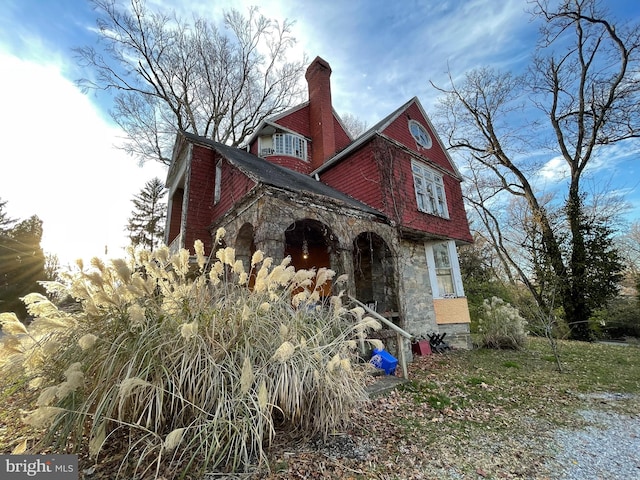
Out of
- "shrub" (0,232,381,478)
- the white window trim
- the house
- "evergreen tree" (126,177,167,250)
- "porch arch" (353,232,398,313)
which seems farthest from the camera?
"evergreen tree" (126,177,167,250)

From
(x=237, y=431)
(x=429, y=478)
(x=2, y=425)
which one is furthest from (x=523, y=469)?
(x=2, y=425)

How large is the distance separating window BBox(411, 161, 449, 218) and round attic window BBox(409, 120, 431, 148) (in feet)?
4.79

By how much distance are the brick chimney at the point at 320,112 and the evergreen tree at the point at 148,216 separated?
→ 54.0 ft

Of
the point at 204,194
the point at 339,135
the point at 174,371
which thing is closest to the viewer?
the point at 174,371

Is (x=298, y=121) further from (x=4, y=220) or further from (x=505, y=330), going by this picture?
(x=4, y=220)

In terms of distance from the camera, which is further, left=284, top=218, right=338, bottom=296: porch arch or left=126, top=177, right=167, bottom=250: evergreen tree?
left=126, top=177, right=167, bottom=250: evergreen tree

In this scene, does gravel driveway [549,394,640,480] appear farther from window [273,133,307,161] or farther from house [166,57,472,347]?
window [273,133,307,161]

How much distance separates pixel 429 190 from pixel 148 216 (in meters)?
23.6

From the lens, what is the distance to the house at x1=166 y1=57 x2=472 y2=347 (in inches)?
253

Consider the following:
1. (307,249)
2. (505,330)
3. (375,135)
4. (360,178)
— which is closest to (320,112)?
(375,135)

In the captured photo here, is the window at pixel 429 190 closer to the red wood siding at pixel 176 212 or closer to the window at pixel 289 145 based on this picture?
the window at pixel 289 145

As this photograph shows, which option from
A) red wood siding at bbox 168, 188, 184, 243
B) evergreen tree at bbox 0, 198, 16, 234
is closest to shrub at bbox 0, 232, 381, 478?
red wood siding at bbox 168, 188, 184, 243

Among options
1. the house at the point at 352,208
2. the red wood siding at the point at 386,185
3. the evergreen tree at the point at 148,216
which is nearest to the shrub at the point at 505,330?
the house at the point at 352,208

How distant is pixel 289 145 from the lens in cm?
1245
